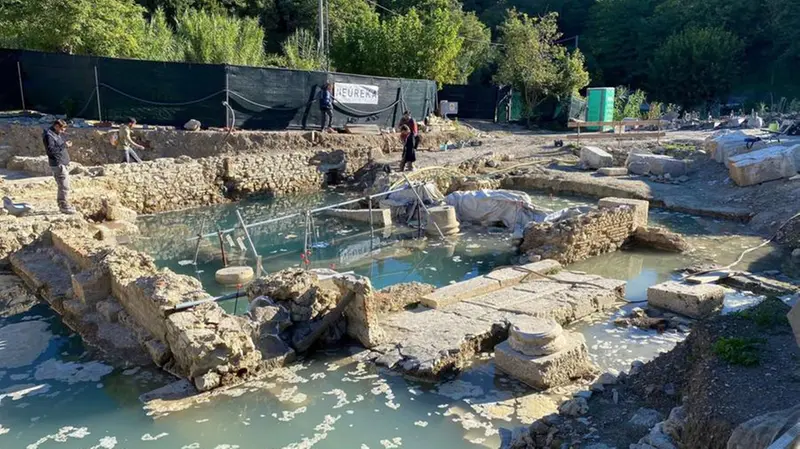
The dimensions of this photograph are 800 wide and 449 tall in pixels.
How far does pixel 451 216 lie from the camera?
13.8 metres

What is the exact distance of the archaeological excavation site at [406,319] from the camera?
19.1 feet

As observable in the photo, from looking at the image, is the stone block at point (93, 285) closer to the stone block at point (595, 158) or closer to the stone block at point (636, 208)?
the stone block at point (636, 208)

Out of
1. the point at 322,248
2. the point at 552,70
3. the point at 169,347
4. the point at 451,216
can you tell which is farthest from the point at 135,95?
the point at 552,70

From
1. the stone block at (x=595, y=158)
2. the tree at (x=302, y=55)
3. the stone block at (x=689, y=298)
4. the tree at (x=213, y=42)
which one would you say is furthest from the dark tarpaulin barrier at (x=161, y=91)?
the stone block at (x=689, y=298)

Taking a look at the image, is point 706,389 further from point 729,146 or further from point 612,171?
point 729,146

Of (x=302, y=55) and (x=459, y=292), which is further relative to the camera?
(x=302, y=55)

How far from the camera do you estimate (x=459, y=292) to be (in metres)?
9.16

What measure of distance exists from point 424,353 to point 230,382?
217 cm

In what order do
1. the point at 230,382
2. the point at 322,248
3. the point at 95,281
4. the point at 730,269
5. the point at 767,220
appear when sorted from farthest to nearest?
the point at 767,220 → the point at 322,248 → the point at 730,269 → the point at 95,281 → the point at 230,382

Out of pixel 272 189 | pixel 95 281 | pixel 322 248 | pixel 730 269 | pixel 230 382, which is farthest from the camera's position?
pixel 272 189

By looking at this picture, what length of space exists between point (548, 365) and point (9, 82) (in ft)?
69.6

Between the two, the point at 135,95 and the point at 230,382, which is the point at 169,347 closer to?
the point at 230,382

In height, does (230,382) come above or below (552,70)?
below

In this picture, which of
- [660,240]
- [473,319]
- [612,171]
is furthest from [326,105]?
[473,319]
